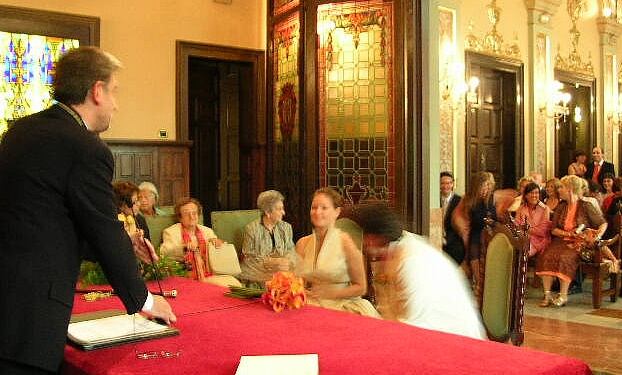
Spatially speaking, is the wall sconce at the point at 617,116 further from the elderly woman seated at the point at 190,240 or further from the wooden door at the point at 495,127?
the elderly woman seated at the point at 190,240

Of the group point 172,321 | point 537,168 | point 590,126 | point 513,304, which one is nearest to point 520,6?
point 537,168

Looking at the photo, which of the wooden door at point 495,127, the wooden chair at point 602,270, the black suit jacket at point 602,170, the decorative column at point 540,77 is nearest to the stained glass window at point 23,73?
the wooden door at point 495,127

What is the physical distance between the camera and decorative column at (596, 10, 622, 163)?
13445mm

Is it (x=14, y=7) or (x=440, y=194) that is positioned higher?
(x=14, y=7)

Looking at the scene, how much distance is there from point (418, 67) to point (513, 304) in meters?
3.85

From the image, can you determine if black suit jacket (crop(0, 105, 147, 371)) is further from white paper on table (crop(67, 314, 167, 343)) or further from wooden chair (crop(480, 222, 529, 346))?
wooden chair (crop(480, 222, 529, 346))

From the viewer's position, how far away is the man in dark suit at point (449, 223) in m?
7.02

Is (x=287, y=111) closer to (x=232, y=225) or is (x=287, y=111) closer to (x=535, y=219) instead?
(x=232, y=225)

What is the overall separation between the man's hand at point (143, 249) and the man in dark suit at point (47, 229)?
144cm

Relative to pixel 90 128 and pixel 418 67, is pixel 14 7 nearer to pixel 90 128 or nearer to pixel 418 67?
pixel 418 67

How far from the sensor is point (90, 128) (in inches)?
90.0

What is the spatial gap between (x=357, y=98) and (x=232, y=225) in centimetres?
219

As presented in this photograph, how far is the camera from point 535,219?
772cm

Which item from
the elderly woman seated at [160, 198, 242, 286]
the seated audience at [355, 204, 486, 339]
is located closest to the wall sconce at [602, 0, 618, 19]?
the elderly woman seated at [160, 198, 242, 286]
